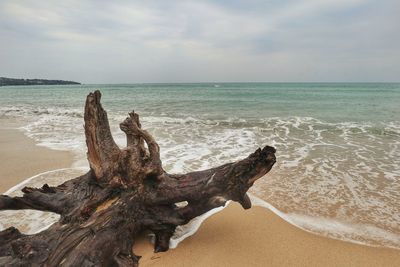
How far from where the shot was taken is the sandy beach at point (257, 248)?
2.86 m

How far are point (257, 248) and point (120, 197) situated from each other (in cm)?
149

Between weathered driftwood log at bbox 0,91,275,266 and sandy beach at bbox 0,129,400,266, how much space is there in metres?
0.25

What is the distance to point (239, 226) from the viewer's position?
11.6ft

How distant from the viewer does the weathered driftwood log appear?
96.7 inches

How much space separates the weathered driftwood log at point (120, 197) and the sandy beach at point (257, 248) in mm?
250

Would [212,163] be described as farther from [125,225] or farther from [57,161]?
[125,225]

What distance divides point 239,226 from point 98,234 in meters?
1.73

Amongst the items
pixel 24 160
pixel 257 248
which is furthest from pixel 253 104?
pixel 257 248

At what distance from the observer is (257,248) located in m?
3.07

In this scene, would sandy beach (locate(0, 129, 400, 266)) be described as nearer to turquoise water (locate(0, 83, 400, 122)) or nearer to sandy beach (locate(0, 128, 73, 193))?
sandy beach (locate(0, 128, 73, 193))

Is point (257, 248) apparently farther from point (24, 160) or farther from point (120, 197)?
point (24, 160)

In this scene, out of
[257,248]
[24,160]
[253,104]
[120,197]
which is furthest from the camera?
[253,104]

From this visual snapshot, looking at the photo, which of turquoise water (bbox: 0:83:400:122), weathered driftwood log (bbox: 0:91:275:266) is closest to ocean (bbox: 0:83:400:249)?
weathered driftwood log (bbox: 0:91:275:266)

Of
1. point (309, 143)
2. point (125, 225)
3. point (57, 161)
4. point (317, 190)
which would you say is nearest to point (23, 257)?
point (125, 225)
